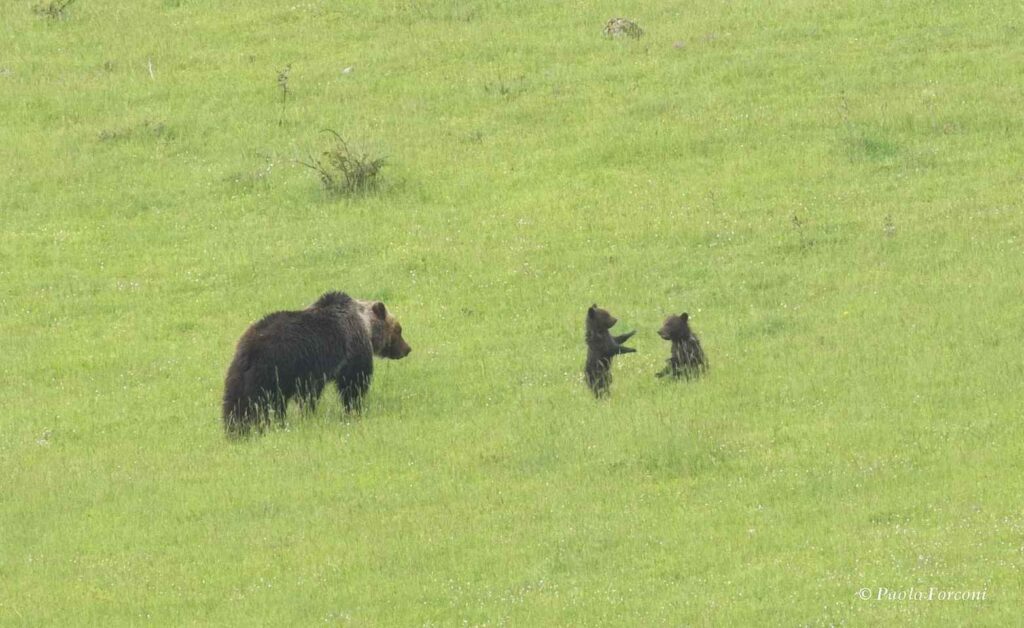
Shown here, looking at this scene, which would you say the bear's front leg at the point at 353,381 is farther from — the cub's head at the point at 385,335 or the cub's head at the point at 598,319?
the cub's head at the point at 598,319

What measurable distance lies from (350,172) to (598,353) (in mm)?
10748

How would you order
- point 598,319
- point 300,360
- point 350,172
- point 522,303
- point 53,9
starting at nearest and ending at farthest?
→ point 300,360, point 598,319, point 522,303, point 350,172, point 53,9

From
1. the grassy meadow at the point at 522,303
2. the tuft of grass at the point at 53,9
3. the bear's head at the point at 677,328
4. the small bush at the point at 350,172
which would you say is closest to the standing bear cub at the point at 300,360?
the grassy meadow at the point at 522,303

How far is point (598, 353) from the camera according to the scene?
21.1m

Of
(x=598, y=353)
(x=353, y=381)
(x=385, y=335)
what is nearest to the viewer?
(x=598, y=353)

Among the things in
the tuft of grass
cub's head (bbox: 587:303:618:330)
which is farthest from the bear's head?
the tuft of grass

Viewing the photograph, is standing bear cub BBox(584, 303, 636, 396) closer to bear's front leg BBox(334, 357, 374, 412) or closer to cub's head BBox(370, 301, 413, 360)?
bear's front leg BBox(334, 357, 374, 412)

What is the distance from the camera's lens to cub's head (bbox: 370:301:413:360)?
2311 centimetres

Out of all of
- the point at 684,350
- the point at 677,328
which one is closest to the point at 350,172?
the point at 677,328

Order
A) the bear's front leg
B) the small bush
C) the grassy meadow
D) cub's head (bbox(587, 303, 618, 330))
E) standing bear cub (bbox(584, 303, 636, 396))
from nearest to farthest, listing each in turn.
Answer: the grassy meadow, standing bear cub (bbox(584, 303, 636, 396)), cub's head (bbox(587, 303, 618, 330)), the bear's front leg, the small bush

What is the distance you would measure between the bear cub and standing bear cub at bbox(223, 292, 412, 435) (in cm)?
383

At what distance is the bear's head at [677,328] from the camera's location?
21.2m

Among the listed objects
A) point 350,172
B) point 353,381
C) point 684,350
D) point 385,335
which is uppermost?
point 350,172

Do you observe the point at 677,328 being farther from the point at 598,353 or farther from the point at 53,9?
the point at 53,9
